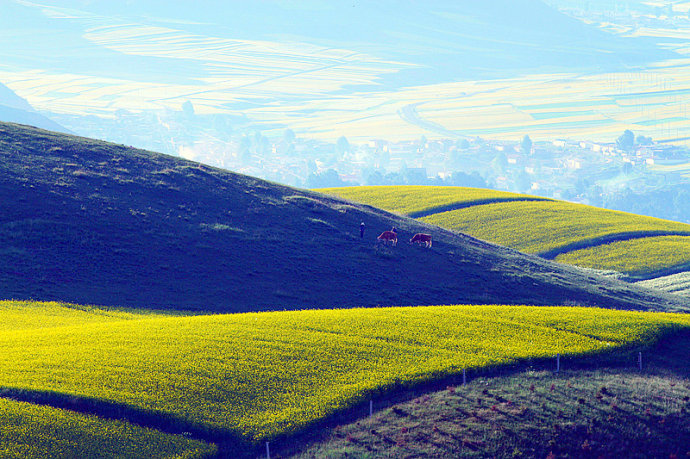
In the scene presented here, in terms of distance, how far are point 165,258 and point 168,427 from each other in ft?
90.3

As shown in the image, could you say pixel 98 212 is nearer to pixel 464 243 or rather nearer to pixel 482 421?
pixel 464 243

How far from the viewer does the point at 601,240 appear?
93750 mm

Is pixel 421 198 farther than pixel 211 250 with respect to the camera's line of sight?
Yes

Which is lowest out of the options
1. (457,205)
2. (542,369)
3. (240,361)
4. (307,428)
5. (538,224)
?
(307,428)

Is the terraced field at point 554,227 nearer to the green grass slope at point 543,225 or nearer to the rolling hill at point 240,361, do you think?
the green grass slope at point 543,225

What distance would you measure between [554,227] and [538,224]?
224 centimetres

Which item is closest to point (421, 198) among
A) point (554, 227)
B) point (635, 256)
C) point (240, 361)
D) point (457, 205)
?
point (457, 205)

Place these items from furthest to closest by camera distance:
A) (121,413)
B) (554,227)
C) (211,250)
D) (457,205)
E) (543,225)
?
(457,205), (543,225), (554,227), (211,250), (121,413)

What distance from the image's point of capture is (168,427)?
27219mm

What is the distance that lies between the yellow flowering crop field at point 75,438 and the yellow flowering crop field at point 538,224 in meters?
70.0

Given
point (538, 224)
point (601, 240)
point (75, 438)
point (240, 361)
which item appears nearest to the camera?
point (75, 438)

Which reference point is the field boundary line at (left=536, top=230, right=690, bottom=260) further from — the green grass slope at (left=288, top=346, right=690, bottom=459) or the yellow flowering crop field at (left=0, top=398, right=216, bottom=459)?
the yellow flowering crop field at (left=0, top=398, right=216, bottom=459)

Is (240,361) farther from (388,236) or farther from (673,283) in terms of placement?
(673,283)

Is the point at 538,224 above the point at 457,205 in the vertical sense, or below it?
below
